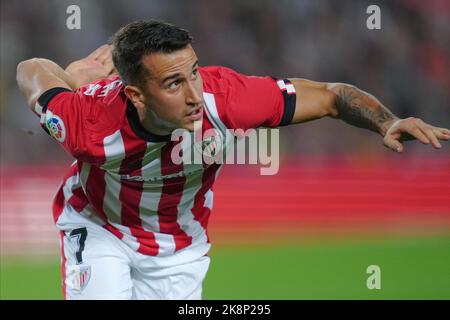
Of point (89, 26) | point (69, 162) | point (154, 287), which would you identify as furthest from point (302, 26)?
point (154, 287)

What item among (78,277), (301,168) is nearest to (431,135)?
(78,277)

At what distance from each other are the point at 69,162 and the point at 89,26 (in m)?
1.82

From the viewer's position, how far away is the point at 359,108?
3363mm

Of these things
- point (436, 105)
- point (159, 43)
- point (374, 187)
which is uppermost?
point (159, 43)

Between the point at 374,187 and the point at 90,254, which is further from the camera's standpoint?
the point at 374,187

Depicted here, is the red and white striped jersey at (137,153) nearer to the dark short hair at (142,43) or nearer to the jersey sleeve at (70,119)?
Result: the jersey sleeve at (70,119)

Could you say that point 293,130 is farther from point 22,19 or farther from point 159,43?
point 159,43

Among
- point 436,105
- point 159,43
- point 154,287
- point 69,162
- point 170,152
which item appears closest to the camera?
point 159,43

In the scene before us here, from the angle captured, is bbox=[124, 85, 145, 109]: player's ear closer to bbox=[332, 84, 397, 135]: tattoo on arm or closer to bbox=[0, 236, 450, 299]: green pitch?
bbox=[332, 84, 397, 135]: tattoo on arm

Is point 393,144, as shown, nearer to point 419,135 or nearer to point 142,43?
point 419,135

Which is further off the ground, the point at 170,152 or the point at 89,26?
the point at 89,26

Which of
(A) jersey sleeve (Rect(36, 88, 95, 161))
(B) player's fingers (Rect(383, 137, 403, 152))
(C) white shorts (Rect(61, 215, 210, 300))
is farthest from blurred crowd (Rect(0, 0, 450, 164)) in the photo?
(B) player's fingers (Rect(383, 137, 403, 152))

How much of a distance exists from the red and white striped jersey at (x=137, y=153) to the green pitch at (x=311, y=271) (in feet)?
4.89

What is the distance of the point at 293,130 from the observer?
8.41 meters
